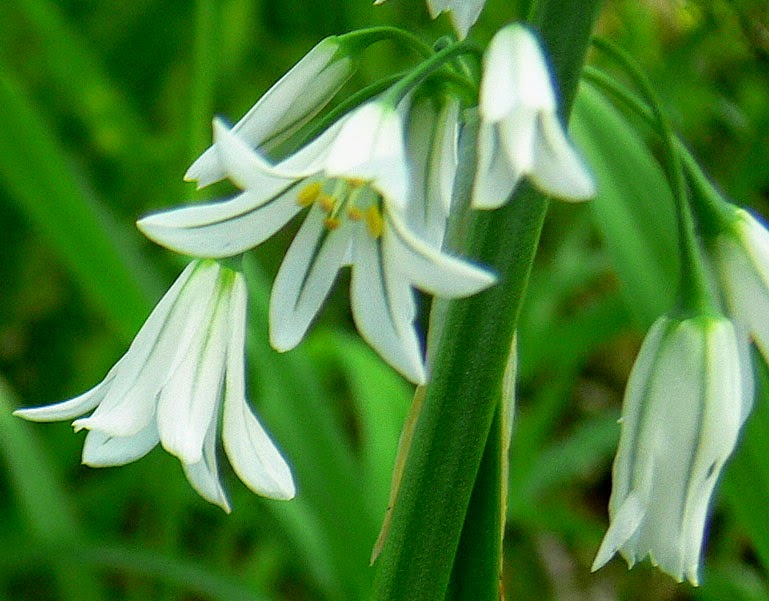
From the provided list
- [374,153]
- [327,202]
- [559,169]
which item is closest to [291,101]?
[327,202]

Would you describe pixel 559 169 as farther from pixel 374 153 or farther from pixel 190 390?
pixel 190 390

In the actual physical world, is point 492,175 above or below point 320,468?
above

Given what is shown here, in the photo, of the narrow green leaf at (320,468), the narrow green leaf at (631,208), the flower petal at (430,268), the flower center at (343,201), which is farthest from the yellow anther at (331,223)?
the narrow green leaf at (320,468)

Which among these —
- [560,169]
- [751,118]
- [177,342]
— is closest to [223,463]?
[751,118]

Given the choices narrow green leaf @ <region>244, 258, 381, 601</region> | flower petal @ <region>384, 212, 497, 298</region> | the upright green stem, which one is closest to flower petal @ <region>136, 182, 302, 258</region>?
flower petal @ <region>384, 212, 497, 298</region>

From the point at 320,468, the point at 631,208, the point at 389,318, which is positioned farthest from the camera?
the point at 320,468

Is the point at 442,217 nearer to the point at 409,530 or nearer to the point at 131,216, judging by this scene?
the point at 409,530
